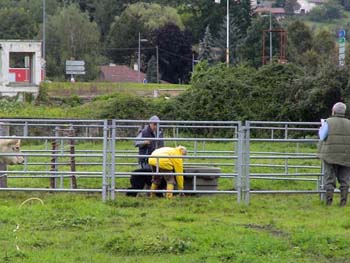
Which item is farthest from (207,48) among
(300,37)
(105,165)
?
(105,165)

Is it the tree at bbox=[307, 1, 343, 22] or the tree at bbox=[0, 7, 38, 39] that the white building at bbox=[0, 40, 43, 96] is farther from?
the tree at bbox=[307, 1, 343, 22]

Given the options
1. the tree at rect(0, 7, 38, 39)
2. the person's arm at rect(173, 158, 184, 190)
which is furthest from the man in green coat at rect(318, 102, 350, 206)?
the tree at rect(0, 7, 38, 39)

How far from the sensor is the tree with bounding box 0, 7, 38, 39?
104375mm

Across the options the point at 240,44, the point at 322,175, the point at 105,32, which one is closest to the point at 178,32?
the point at 240,44

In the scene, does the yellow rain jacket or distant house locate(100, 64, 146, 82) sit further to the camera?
distant house locate(100, 64, 146, 82)

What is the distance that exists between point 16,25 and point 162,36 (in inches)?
805

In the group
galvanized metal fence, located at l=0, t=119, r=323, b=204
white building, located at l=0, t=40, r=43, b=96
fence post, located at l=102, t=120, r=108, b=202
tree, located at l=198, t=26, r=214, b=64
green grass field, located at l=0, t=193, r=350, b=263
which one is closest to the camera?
green grass field, located at l=0, t=193, r=350, b=263

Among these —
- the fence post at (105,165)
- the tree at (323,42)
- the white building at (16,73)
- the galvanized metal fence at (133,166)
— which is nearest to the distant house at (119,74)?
the tree at (323,42)

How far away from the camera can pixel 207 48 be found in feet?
303

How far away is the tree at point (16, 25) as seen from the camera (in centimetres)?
10438

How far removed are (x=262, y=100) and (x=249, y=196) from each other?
24.7 metres

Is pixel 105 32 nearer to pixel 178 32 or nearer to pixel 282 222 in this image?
pixel 178 32

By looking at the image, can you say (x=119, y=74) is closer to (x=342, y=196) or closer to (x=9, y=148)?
(x=9, y=148)

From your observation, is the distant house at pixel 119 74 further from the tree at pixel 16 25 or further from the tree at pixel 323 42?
the tree at pixel 323 42
